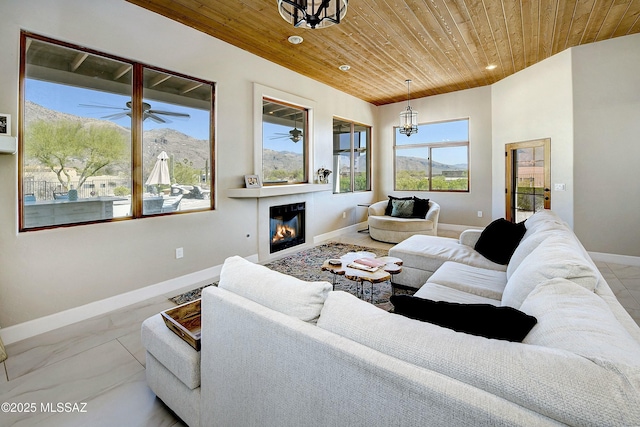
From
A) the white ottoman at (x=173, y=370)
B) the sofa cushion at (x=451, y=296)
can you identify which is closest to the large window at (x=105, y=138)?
the white ottoman at (x=173, y=370)

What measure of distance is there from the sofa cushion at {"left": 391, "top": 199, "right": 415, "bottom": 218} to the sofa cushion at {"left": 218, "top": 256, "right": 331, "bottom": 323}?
16.9ft

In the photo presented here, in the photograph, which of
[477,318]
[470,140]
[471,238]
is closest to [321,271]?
[471,238]

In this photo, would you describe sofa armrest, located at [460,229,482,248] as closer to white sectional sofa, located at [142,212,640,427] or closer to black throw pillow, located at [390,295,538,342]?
white sectional sofa, located at [142,212,640,427]

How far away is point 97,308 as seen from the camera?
2867 mm

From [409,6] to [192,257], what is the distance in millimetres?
3852

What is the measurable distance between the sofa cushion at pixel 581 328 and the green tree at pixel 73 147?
3.55m

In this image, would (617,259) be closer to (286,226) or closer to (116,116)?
(286,226)

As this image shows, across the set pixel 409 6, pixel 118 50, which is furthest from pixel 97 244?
pixel 409 6

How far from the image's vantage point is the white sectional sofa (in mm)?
690

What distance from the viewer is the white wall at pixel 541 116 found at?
4.63m

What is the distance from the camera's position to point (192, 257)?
12.2 ft

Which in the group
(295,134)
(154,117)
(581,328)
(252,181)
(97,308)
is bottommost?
(97,308)

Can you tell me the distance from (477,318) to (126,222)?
3.27 m

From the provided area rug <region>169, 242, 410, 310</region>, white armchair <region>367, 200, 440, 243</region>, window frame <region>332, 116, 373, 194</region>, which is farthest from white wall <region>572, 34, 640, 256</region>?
window frame <region>332, 116, 373, 194</region>
